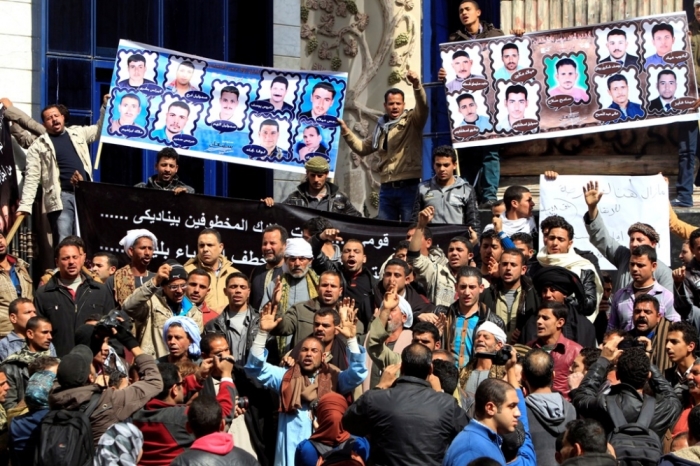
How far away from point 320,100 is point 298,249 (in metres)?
4.18

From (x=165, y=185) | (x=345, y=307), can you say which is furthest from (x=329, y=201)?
(x=345, y=307)

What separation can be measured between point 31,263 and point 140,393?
215 inches

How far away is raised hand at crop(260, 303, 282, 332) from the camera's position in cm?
1258

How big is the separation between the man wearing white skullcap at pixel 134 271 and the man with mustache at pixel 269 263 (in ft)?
2.81

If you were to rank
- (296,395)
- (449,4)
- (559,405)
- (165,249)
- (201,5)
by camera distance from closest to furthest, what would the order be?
(559,405), (296,395), (165,249), (449,4), (201,5)

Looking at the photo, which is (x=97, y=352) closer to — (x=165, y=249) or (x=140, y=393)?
(x=140, y=393)

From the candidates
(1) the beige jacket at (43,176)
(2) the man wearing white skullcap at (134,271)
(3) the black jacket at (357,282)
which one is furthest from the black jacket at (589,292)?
(1) the beige jacket at (43,176)

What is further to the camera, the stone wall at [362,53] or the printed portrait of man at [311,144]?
the stone wall at [362,53]

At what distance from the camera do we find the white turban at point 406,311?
13.5 m

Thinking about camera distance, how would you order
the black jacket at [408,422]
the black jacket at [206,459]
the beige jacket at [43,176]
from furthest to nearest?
the beige jacket at [43,176]
the black jacket at [408,422]
the black jacket at [206,459]

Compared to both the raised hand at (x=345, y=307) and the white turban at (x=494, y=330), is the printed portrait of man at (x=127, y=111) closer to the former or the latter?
the raised hand at (x=345, y=307)

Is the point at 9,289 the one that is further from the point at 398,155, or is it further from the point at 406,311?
the point at 398,155

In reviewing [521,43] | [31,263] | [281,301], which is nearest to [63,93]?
[31,263]

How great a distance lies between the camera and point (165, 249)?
1625 cm
